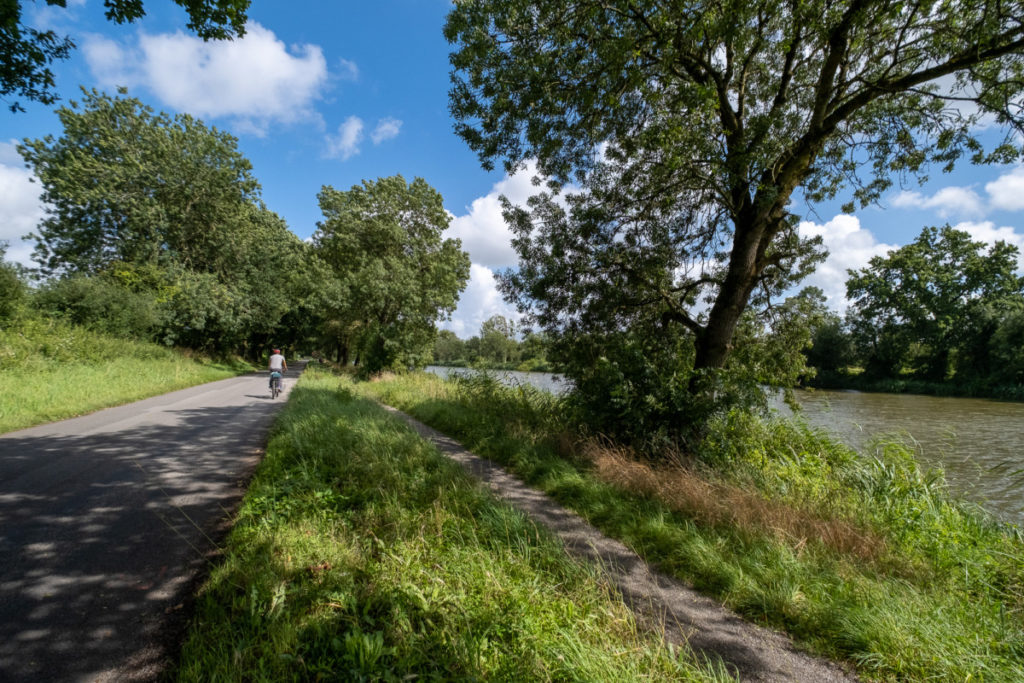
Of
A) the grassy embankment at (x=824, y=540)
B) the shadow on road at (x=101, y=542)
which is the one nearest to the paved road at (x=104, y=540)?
the shadow on road at (x=101, y=542)

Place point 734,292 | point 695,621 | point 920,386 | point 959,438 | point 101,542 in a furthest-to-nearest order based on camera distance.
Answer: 1. point 920,386
2. point 959,438
3. point 734,292
4. point 101,542
5. point 695,621

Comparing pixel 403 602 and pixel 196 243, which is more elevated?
pixel 196 243

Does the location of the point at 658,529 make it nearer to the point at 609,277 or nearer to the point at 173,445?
the point at 609,277

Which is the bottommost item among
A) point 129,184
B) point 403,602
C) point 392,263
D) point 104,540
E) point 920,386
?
point 104,540

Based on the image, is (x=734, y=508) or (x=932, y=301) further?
(x=932, y=301)

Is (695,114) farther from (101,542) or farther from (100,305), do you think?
(100,305)

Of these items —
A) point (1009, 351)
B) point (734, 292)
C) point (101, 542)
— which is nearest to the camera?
point (101, 542)

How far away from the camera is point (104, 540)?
3.35 meters

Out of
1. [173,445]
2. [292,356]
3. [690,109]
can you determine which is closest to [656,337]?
[690,109]

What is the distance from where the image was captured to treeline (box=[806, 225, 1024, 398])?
32094 mm

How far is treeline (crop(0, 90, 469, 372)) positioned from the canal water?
9.76 metres

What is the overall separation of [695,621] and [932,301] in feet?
169

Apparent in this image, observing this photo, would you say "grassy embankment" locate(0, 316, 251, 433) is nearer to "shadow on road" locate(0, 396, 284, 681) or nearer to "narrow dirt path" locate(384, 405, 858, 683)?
"shadow on road" locate(0, 396, 284, 681)

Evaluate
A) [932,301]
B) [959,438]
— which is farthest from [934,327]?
[959,438]
